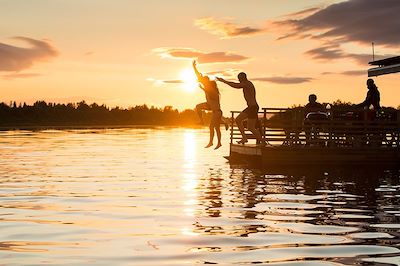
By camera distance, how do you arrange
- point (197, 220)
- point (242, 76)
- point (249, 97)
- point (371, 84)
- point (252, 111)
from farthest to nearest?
point (371, 84), point (252, 111), point (249, 97), point (242, 76), point (197, 220)

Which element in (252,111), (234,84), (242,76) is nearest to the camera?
(234,84)

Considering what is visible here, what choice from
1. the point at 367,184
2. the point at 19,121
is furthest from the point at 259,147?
the point at 19,121

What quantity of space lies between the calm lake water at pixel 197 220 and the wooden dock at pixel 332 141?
12.3 ft

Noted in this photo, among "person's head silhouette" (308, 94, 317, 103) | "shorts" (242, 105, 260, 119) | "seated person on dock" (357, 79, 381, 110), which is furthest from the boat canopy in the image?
"shorts" (242, 105, 260, 119)

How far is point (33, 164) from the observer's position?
71.9 ft

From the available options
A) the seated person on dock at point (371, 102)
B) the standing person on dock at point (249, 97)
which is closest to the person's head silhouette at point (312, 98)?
the seated person on dock at point (371, 102)

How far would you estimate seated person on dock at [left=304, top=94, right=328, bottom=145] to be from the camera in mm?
21828

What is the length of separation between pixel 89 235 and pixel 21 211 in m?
2.74

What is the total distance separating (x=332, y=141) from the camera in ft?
72.0

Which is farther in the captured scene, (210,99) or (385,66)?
(385,66)

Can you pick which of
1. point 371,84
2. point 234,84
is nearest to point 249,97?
point 234,84

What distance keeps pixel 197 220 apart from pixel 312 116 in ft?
44.6

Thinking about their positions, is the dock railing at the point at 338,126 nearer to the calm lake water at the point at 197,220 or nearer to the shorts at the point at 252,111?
the shorts at the point at 252,111

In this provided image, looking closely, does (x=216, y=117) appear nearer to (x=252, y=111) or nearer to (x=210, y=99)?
(x=210, y=99)
